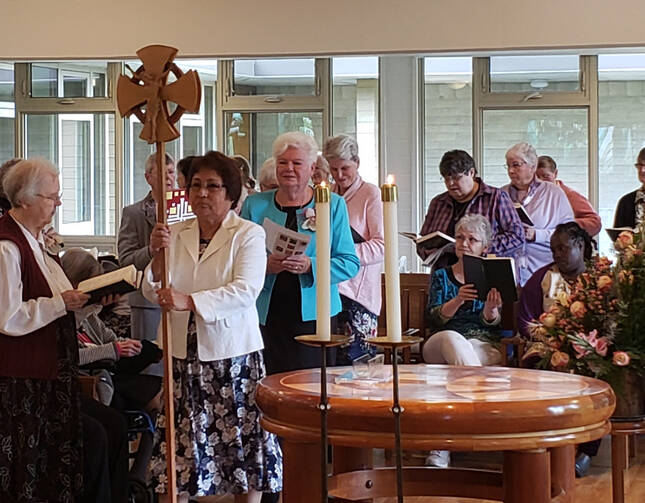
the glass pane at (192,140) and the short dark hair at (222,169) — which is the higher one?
the glass pane at (192,140)

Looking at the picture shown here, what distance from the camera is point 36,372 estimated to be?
3385mm

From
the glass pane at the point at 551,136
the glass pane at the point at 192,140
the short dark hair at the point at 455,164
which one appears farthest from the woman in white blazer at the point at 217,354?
the glass pane at the point at 192,140

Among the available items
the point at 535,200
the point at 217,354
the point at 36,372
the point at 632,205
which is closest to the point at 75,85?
the point at 535,200

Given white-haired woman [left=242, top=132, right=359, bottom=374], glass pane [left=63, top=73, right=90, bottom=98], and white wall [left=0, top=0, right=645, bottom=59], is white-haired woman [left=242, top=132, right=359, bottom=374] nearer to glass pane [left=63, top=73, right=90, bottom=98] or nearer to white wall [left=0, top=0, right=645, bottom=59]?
white wall [left=0, top=0, right=645, bottom=59]

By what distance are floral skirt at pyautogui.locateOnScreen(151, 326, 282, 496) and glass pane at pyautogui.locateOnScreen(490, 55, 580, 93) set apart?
5325 mm

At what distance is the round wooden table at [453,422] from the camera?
2.28 metres

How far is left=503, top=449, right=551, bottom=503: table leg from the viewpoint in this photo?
2.39 metres

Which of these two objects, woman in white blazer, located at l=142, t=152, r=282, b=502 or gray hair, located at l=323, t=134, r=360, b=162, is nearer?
woman in white blazer, located at l=142, t=152, r=282, b=502

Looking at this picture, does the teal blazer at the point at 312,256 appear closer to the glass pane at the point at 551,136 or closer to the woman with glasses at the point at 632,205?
the woman with glasses at the point at 632,205

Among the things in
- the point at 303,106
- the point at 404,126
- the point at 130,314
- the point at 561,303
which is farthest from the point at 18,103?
the point at 561,303

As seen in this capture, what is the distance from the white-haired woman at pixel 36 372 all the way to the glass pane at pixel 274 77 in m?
5.34

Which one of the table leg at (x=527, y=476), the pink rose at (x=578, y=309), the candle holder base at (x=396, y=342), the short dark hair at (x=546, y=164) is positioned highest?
the short dark hair at (x=546, y=164)

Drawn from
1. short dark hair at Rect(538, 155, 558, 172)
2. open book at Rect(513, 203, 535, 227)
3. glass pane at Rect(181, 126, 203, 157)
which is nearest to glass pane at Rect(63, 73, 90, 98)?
glass pane at Rect(181, 126, 203, 157)

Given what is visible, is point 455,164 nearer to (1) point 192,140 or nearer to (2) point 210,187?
(2) point 210,187
